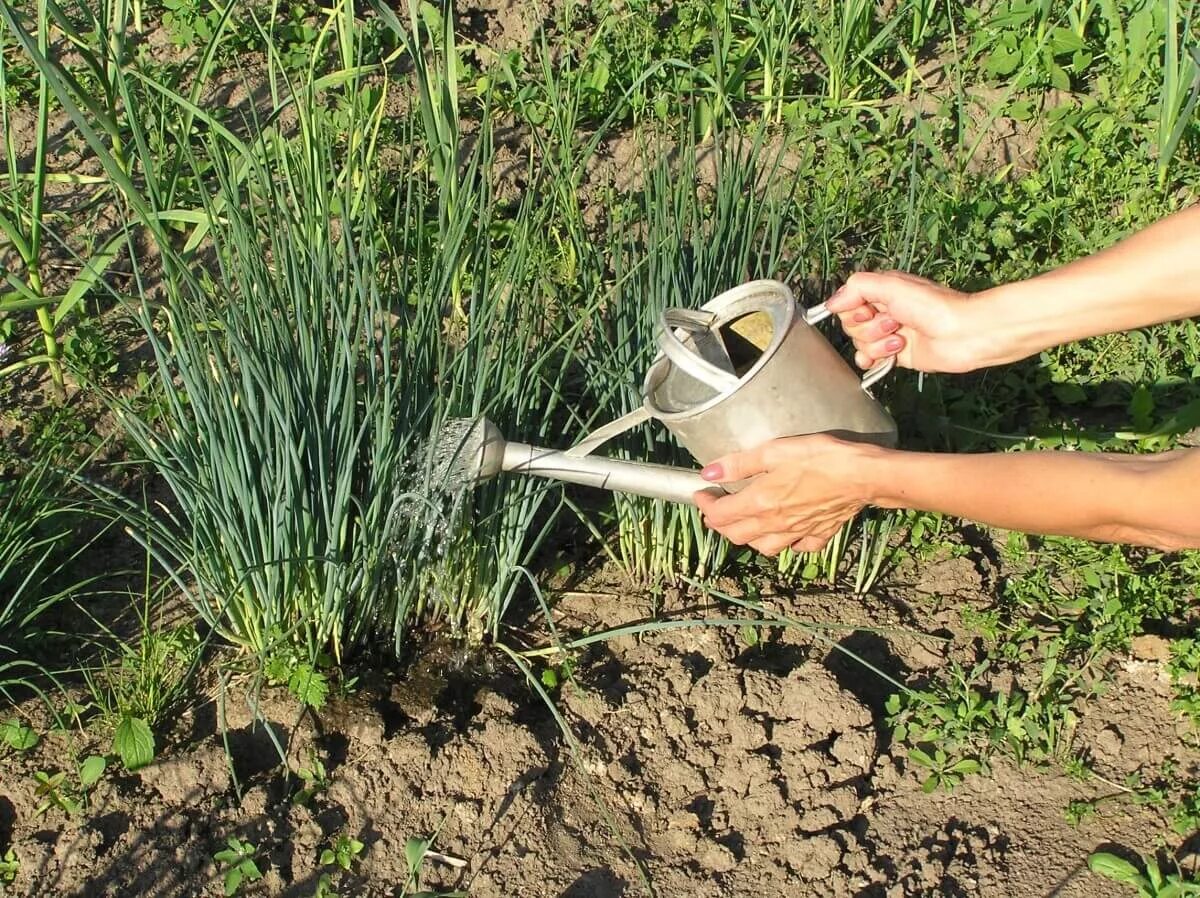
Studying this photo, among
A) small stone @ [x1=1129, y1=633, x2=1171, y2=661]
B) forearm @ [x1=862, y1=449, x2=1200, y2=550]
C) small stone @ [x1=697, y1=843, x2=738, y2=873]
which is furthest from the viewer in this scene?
small stone @ [x1=1129, y1=633, x2=1171, y2=661]

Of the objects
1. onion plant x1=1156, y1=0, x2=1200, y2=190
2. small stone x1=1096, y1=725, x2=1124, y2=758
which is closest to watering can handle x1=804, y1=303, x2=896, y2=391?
small stone x1=1096, y1=725, x2=1124, y2=758

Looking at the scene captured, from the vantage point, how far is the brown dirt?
199 centimetres

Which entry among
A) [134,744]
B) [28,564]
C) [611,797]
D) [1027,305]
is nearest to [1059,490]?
[1027,305]

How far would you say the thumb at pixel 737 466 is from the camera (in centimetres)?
185

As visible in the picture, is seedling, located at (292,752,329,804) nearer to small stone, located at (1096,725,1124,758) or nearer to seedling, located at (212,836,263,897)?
seedling, located at (212,836,263,897)

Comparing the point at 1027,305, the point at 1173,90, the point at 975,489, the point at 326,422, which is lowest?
the point at 326,422

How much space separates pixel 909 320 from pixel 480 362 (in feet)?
2.23

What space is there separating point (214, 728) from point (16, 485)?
573mm

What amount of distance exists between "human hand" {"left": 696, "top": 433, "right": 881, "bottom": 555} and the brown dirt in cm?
37

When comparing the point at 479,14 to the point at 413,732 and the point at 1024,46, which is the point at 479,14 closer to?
the point at 1024,46

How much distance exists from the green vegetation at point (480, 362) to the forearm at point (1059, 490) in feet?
1.66

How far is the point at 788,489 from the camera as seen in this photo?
1.88 metres

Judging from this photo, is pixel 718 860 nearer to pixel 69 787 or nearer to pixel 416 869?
pixel 416 869

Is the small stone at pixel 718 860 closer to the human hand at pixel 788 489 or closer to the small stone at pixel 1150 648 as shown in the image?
the human hand at pixel 788 489
